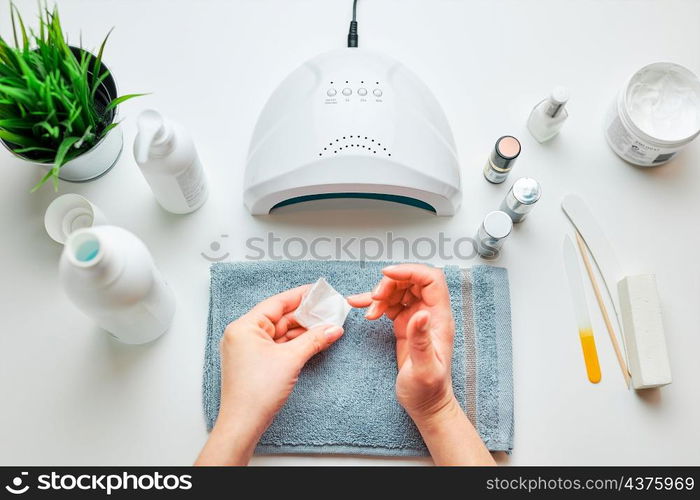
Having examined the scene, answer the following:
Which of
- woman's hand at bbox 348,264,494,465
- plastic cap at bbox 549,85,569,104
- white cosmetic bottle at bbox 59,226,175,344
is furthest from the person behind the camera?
plastic cap at bbox 549,85,569,104

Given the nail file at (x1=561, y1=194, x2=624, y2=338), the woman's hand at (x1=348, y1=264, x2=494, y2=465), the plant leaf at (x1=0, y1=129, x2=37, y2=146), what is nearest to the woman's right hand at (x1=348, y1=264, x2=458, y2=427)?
the woman's hand at (x1=348, y1=264, x2=494, y2=465)

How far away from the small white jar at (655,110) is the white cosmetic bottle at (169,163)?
61 centimetres

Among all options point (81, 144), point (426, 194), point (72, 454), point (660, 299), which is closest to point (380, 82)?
point (426, 194)

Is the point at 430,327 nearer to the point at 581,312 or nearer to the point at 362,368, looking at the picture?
the point at 362,368

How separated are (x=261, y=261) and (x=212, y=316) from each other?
0.34 ft

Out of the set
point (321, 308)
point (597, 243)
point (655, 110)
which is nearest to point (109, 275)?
point (321, 308)

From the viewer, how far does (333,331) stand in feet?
2.43

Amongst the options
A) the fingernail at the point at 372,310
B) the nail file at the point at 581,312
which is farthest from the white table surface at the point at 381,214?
the fingernail at the point at 372,310

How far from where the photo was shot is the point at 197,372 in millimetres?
764

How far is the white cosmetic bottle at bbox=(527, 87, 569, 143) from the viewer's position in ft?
2.52

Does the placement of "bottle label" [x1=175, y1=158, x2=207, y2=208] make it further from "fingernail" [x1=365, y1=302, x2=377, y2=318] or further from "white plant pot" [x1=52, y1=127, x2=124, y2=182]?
"fingernail" [x1=365, y1=302, x2=377, y2=318]

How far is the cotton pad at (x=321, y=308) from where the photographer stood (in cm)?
75

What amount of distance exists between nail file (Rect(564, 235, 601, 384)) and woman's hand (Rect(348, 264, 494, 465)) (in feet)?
0.63

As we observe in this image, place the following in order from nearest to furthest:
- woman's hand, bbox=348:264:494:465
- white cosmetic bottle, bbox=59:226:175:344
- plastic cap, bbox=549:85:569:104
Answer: white cosmetic bottle, bbox=59:226:175:344
woman's hand, bbox=348:264:494:465
plastic cap, bbox=549:85:569:104
